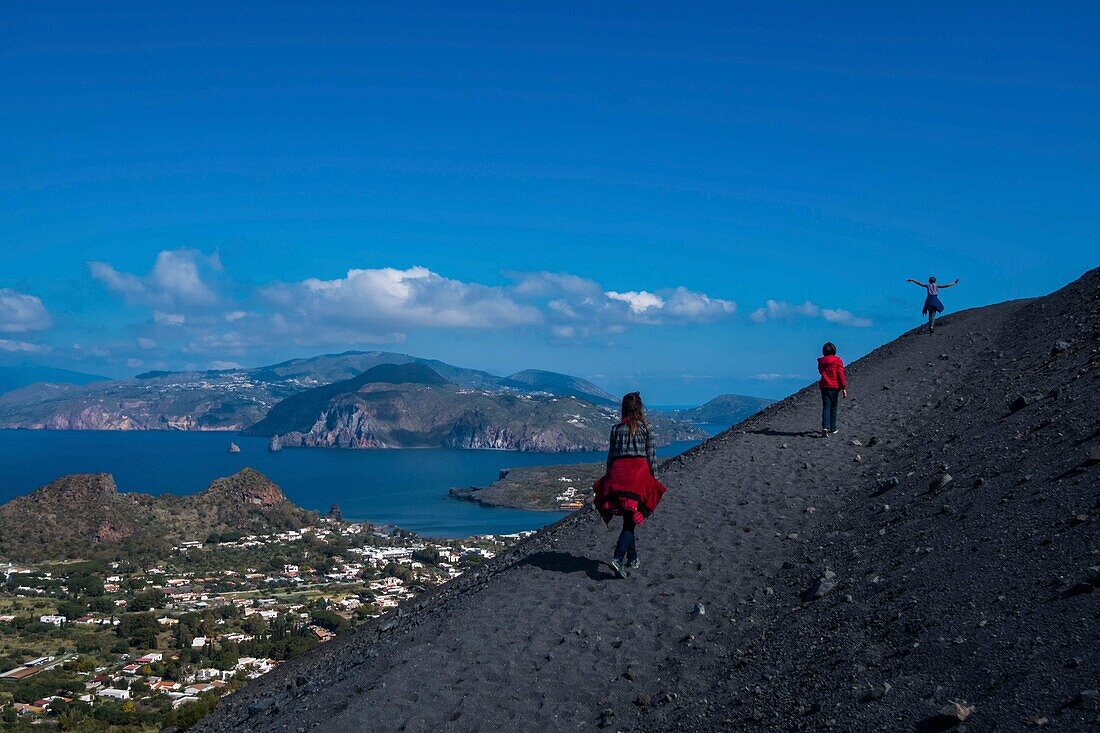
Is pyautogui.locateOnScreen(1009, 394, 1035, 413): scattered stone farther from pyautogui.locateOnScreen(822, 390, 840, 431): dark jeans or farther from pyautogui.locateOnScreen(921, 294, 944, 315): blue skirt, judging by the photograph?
pyautogui.locateOnScreen(921, 294, 944, 315): blue skirt

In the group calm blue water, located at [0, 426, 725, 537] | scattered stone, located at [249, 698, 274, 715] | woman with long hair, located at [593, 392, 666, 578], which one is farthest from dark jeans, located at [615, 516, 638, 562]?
calm blue water, located at [0, 426, 725, 537]

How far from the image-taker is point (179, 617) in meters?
34.5

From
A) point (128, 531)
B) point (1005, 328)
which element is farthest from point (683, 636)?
point (128, 531)

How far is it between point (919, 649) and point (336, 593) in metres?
39.8

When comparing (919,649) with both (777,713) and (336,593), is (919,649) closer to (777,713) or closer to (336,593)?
(777,713)

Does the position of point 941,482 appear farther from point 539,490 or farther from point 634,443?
point 539,490

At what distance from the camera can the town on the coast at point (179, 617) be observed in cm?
2173

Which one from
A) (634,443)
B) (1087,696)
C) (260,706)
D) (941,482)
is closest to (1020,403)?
(941,482)

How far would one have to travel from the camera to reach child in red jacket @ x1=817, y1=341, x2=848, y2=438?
16.2m

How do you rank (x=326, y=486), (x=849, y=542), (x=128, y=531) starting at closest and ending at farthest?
(x=849, y=542) < (x=128, y=531) < (x=326, y=486)

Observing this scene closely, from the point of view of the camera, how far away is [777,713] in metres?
6.09

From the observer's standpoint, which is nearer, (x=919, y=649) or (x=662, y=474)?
(x=919, y=649)

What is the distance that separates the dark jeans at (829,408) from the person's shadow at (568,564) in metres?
7.66

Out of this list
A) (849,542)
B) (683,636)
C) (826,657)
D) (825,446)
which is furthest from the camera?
(825,446)
